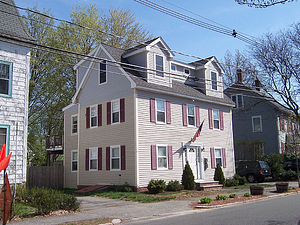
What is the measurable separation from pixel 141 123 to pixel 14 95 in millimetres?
7589

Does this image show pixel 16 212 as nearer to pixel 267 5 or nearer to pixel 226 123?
pixel 267 5

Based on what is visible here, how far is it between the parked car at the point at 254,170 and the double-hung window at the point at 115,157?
12.0 m

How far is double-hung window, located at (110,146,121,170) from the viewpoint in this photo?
20.2 meters

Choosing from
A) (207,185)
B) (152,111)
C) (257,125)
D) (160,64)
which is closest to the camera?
(152,111)

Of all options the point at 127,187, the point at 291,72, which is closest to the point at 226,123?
the point at 291,72

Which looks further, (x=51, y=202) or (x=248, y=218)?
(x=51, y=202)

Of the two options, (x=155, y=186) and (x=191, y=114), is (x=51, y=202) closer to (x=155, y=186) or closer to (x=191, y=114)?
(x=155, y=186)

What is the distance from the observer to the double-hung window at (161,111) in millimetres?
20641

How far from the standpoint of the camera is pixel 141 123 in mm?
19406

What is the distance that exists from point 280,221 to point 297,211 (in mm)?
2146

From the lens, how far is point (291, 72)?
2959 cm

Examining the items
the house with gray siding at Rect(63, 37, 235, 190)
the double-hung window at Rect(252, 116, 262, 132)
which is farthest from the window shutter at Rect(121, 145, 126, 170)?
the double-hung window at Rect(252, 116, 262, 132)

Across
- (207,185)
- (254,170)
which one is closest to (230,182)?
(207,185)

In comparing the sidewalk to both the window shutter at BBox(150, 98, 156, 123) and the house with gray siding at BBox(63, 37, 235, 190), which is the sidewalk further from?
the window shutter at BBox(150, 98, 156, 123)
